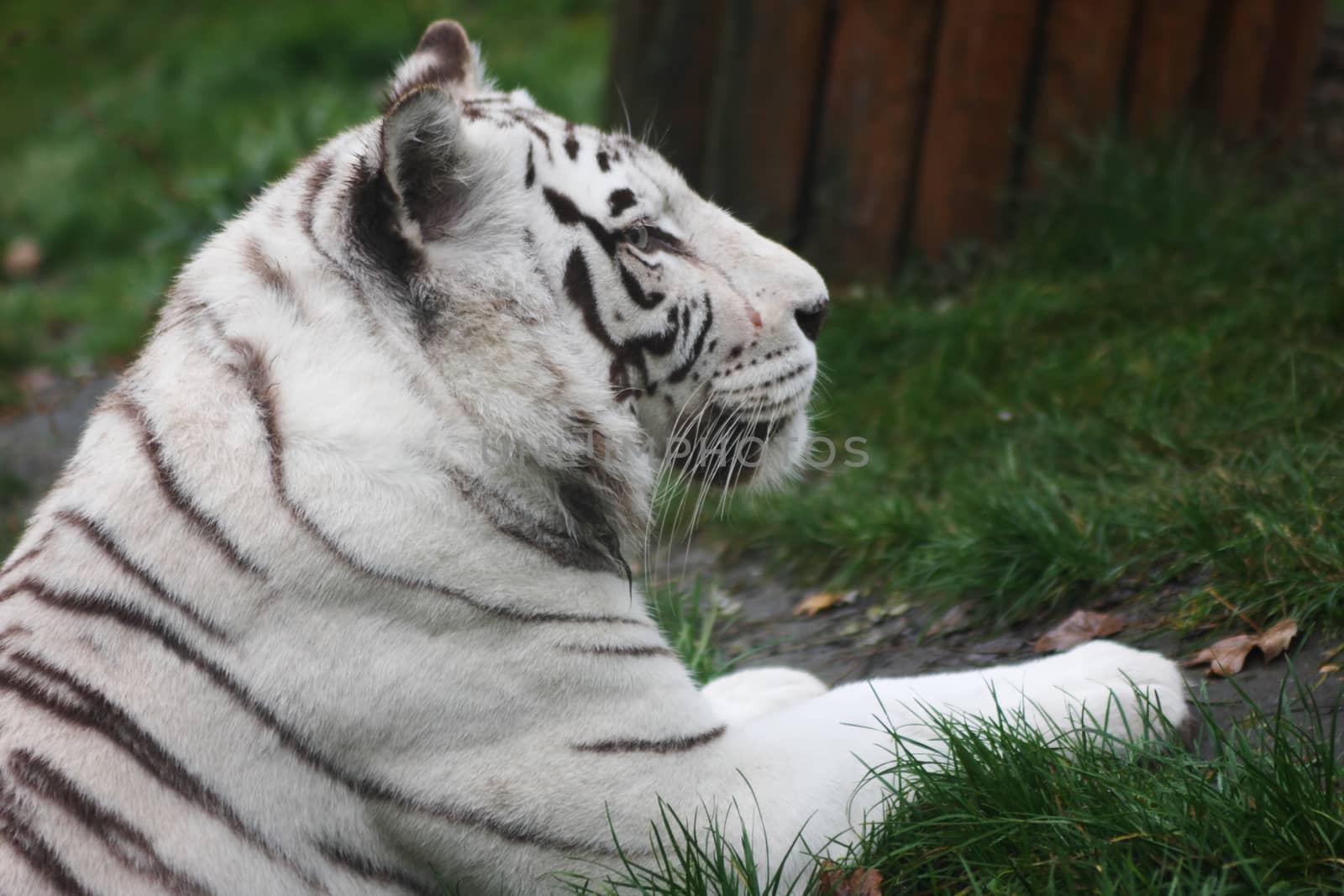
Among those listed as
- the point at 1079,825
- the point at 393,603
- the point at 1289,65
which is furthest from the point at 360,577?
the point at 1289,65

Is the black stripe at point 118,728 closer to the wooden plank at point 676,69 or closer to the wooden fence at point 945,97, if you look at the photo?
the wooden fence at point 945,97

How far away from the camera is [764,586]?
396cm

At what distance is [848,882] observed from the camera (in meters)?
2.16

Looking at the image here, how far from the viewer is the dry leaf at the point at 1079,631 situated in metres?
2.97

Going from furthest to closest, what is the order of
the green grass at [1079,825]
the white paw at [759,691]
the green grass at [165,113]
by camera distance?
the green grass at [165,113], the white paw at [759,691], the green grass at [1079,825]

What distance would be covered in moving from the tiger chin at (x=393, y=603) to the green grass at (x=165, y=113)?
5.14 metres

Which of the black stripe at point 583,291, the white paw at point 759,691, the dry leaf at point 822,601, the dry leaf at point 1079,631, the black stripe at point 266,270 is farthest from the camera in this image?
the dry leaf at point 822,601

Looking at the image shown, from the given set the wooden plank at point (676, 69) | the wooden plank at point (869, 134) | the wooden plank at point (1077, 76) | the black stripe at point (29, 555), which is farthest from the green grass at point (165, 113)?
the black stripe at point (29, 555)

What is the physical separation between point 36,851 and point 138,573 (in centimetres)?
43

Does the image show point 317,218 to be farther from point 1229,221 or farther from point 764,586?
point 1229,221

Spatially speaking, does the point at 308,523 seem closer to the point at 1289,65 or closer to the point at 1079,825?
the point at 1079,825

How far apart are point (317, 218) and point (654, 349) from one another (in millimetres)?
652

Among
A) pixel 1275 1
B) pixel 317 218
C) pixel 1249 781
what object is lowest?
pixel 1249 781

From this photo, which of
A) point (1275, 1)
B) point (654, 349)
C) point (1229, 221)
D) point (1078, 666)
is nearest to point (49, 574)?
point (654, 349)
